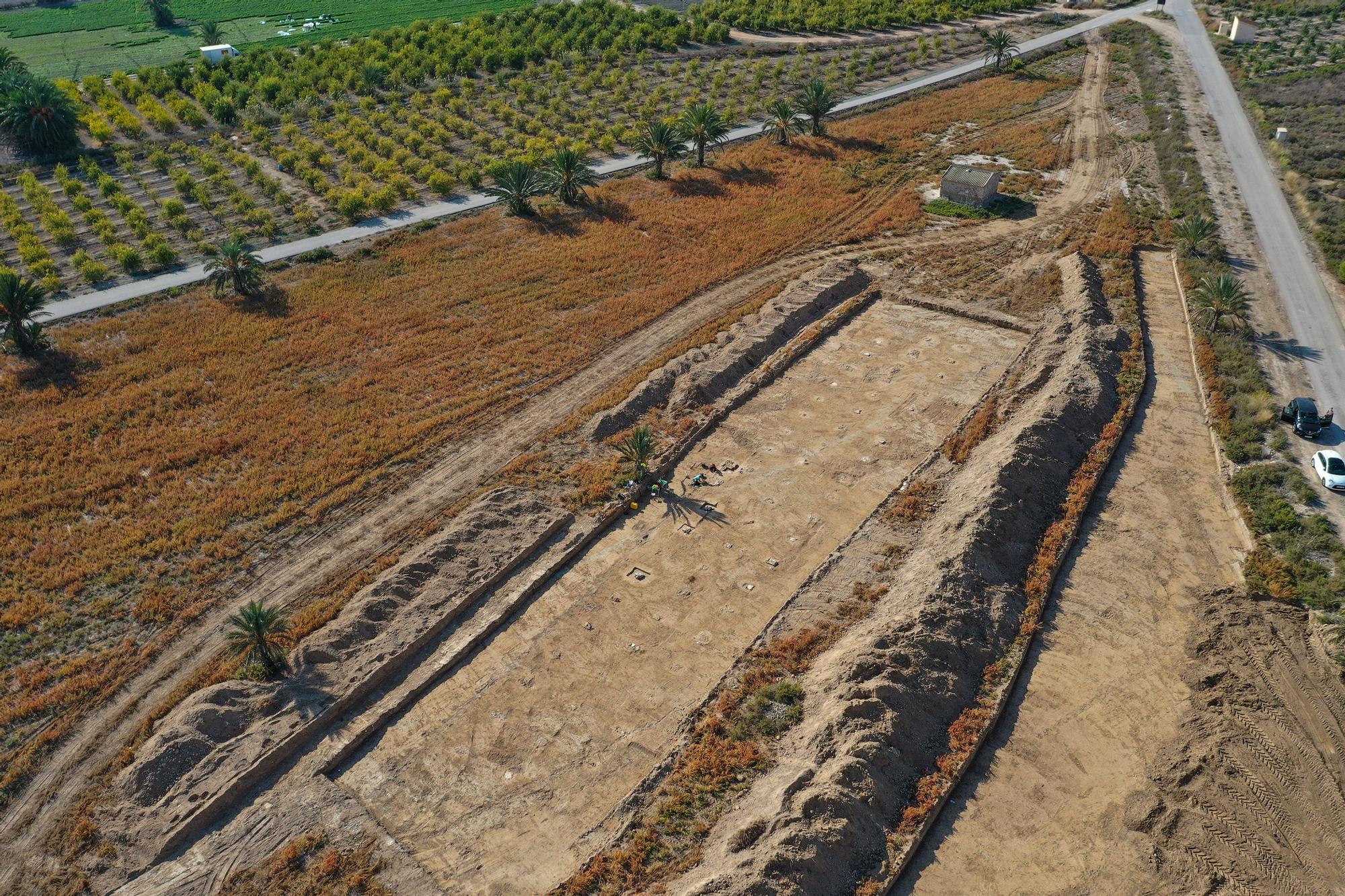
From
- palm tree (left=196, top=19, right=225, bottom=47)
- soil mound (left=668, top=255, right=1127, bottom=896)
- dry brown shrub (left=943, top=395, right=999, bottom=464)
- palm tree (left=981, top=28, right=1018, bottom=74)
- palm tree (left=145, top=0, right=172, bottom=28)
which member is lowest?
soil mound (left=668, top=255, right=1127, bottom=896)

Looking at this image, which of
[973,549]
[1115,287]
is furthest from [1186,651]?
[1115,287]

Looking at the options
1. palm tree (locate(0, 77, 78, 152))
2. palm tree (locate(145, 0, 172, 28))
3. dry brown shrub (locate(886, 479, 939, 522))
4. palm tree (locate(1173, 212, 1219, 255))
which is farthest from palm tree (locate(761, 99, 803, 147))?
palm tree (locate(145, 0, 172, 28))

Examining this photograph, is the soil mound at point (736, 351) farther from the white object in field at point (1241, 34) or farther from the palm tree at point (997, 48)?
the white object in field at point (1241, 34)

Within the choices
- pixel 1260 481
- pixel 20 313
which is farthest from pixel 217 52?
pixel 1260 481

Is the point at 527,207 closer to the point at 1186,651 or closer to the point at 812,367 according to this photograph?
the point at 812,367

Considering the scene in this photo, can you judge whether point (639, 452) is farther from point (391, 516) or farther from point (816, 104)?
point (816, 104)

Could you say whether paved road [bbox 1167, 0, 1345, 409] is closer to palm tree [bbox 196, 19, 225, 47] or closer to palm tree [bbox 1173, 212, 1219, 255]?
palm tree [bbox 1173, 212, 1219, 255]
